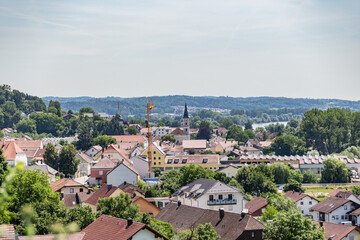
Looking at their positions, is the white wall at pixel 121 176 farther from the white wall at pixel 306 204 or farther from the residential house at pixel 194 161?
the residential house at pixel 194 161

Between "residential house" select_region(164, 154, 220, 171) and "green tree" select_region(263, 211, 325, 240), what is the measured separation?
5312cm

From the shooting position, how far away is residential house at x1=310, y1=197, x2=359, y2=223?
50.1 metres

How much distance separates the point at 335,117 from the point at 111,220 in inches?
4181

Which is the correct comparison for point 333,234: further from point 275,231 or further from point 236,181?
point 236,181

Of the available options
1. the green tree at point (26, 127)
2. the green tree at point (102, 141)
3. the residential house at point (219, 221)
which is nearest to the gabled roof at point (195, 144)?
the green tree at point (102, 141)

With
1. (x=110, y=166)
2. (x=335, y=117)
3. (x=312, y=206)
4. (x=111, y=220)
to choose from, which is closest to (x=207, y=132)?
(x=335, y=117)

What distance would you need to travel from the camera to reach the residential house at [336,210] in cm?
5009

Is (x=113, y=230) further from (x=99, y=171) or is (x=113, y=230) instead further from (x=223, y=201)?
(x=99, y=171)

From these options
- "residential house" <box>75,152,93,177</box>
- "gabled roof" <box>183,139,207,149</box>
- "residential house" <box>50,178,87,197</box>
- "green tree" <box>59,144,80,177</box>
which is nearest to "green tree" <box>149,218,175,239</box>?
"residential house" <box>50,178,87,197</box>

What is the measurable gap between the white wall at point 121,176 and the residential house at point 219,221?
65.6ft

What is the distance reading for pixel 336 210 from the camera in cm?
5019

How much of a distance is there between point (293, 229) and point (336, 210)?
2361cm

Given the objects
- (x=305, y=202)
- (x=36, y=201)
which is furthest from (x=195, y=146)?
(x=36, y=201)

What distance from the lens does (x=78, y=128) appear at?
167 m
